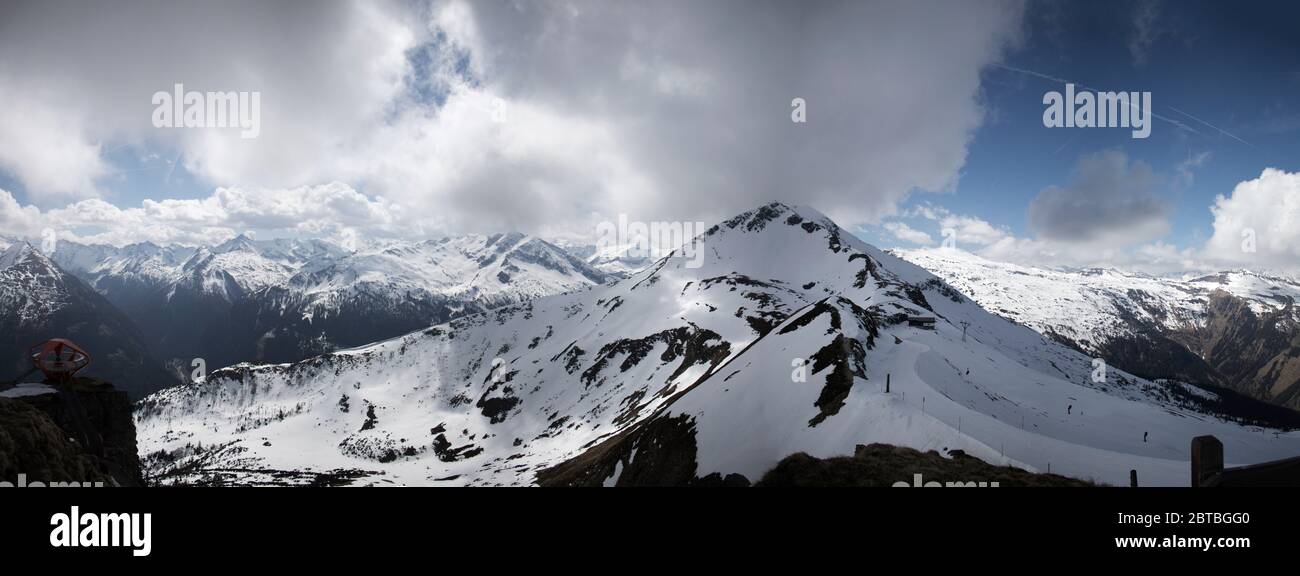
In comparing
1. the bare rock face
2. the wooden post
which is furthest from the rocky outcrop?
the bare rock face

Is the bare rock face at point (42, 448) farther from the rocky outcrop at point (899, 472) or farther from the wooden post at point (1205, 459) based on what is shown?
the wooden post at point (1205, 459)

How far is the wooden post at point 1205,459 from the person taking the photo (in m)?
13.4

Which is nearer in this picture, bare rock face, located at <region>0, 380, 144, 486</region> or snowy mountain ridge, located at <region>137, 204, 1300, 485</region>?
bare rock face, located at <region>0, 380, 144, 486</region>

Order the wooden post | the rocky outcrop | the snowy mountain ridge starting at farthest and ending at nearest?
the snowy mountain ridge
the rocky outcrop
the wooden post

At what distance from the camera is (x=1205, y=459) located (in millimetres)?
13438

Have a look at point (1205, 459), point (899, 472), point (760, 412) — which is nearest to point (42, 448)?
point (899, 472)

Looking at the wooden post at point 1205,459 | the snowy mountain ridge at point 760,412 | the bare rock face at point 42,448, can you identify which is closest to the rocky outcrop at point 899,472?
the snowy mountain ridge at point 760,412

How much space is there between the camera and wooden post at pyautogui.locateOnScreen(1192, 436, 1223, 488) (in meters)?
13.4

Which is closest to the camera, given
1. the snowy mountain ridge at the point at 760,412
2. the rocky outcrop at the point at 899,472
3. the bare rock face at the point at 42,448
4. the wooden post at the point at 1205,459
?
the wooden post at the point at 1205,459

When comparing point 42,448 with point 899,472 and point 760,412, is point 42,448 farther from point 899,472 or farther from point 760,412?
point 760,412

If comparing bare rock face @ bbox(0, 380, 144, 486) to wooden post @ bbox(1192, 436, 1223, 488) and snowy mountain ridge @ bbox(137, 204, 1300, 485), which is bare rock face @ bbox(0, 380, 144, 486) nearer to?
snowy mountain ridge @ bbox(137, 204, 1300, 485)
